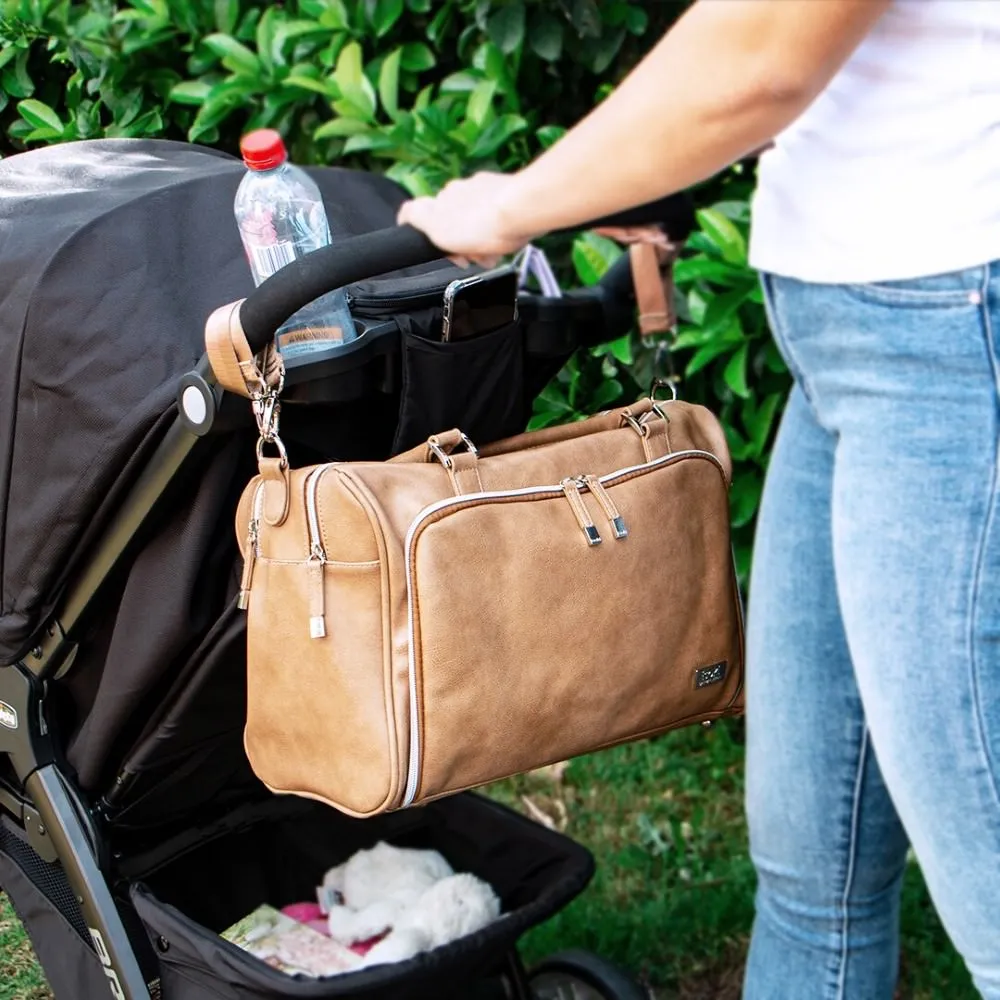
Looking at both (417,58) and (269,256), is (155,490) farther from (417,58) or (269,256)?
(417,58)

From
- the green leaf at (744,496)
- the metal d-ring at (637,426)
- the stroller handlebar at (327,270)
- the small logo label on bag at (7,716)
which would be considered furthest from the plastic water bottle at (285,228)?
the green leaf at (744,496)

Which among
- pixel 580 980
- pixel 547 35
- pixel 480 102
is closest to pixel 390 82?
pixel 480 102

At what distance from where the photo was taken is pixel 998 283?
1.16m

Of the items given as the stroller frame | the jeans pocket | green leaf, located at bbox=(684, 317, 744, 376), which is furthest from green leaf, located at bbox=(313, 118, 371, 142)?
the jeans pocket

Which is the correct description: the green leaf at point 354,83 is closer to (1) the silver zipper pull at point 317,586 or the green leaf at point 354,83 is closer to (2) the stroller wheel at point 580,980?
(1) the silver zipper pull at point 317,586

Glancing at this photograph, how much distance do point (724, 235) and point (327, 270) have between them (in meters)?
1.18

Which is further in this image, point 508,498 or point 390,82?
point 390,82

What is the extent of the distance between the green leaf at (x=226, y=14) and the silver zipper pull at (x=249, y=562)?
155cm

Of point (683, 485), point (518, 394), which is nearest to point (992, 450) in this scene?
point (683, 485)

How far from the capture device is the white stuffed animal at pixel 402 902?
2.00 meters

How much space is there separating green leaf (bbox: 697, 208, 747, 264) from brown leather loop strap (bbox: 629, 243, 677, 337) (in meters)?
0.62

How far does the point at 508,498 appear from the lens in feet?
4.89

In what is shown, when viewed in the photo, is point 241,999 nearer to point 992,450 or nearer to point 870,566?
point 870,566

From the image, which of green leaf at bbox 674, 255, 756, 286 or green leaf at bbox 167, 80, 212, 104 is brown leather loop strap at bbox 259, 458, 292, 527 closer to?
green leaf at bbox 674, 255, 756, 286
